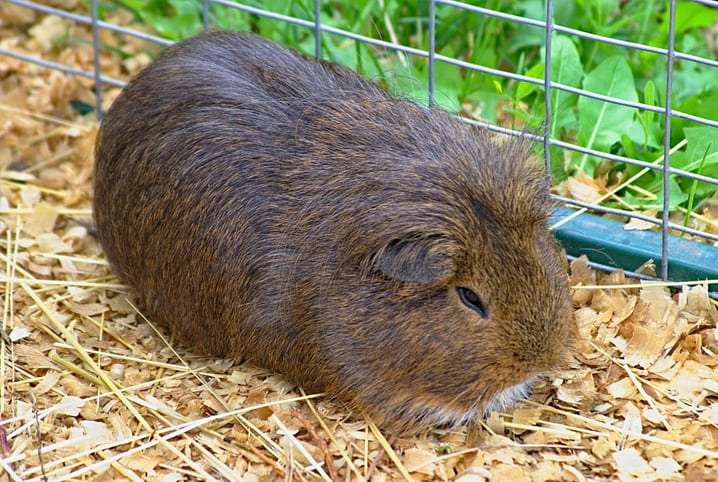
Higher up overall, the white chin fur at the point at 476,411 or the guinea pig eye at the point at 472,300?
the guinea pig eye at the point at 472,300

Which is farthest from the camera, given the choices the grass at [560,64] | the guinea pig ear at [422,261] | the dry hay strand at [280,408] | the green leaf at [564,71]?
the green leaf at [564,71]

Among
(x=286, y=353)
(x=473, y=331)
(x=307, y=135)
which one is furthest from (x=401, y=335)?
(x=307, y=135)

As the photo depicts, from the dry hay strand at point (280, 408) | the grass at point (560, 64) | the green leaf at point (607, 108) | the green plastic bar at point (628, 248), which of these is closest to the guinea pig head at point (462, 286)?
the dry hay strand at point (280, 408)

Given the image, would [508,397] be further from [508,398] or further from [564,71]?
[564,71]

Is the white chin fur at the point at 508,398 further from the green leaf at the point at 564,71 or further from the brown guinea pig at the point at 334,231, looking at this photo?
the green leaf at the point at 564,71

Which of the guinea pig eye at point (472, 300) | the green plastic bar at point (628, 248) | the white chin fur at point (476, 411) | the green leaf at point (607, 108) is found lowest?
the white chin fur at point (476, 411)

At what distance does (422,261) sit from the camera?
11.5 ft

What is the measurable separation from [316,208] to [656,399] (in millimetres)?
1366

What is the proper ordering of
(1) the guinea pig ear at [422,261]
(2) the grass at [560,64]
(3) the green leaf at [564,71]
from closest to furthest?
(1) the guinea pig ear at [422,261] → (2) the grass at [560,64] → (3) the green leaf at [564,71]

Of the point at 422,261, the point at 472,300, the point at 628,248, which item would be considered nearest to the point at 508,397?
the point at 472,300

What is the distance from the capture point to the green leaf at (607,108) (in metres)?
4.81

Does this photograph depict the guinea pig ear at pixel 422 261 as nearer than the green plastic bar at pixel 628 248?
Yes

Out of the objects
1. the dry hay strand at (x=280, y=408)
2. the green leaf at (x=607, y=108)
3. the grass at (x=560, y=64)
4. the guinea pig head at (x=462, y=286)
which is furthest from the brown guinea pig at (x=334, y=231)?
the green leaf at (x=607, y=108)

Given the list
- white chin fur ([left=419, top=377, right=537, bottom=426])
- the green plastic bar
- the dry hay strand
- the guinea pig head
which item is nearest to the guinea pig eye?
the guinea pig head
